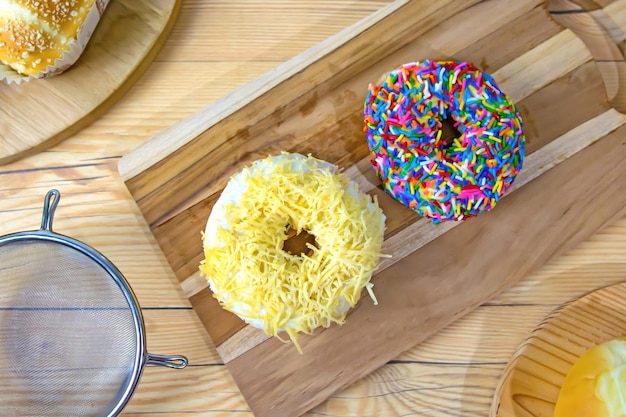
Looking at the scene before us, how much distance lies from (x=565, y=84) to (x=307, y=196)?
2.71 feet

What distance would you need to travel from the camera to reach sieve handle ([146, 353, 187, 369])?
4.62 feet

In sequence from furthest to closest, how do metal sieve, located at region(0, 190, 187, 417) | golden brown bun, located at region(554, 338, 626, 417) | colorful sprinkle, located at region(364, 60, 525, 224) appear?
metal sieve, located at region(0, 190, 187, 417), colorful sprinkle, located at region(364, 60, 525, 224), golden brown bun, located at region(554, 338, 626, 417)

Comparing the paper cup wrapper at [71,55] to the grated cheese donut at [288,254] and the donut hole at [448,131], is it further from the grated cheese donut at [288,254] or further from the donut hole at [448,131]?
the donut hole at [448,131]

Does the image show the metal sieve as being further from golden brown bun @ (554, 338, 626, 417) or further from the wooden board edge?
golden brown bun @ (554, 338, 626, 417)

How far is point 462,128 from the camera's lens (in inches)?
56.4

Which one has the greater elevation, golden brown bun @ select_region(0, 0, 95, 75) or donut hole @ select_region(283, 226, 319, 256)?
golden brown bun @ select_region(0, 0, 95, 75)

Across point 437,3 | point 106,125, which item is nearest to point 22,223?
point 106,125

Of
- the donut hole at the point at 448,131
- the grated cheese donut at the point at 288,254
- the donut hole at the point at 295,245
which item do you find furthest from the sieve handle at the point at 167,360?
the donut hole at the point at 448,131

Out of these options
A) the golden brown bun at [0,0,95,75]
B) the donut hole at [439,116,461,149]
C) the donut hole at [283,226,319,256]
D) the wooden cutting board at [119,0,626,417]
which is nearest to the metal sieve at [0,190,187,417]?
the wooden cutting board at [119,0,626,417]

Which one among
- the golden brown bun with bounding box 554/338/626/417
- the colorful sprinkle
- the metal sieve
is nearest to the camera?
the golden brown bun with bounding box 554/338/626/417

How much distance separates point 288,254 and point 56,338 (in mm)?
711

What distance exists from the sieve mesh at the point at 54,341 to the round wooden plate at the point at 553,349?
1062 mm

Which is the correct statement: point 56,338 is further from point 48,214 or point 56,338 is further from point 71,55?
point 71,55

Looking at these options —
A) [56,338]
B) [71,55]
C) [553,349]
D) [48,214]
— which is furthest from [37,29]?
[553,349]
